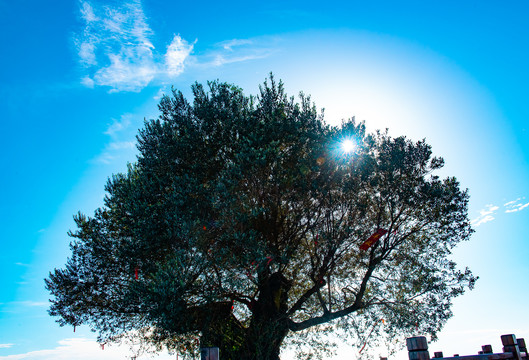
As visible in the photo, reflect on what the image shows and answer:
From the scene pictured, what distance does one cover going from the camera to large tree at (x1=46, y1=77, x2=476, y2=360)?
17234 millimetres

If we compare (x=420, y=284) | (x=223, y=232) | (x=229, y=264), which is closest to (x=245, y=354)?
(x=229, y=264)

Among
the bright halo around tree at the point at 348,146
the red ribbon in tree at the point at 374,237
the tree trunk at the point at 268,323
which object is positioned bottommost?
the tree trunk at the point at 268,323

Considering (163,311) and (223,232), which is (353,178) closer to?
(223,232)

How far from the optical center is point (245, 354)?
18484mm

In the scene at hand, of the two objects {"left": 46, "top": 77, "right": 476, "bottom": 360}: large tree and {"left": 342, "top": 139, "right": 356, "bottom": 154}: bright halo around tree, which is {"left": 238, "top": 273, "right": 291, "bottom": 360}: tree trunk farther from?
{"left": 342, "top": 139, "right": 356, "bottom": 154}: bright halo around tree

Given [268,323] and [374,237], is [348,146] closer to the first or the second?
[374,237]

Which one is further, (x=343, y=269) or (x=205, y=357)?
(x=343, y=269)

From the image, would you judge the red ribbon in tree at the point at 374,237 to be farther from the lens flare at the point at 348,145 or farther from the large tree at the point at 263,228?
the lens flare at the point at 348,145

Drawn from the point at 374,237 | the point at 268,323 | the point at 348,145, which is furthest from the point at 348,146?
the point at 268,323

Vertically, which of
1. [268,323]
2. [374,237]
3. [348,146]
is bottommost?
[268,323]

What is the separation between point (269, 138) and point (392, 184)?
8.24 m

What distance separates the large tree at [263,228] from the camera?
56.5 feet

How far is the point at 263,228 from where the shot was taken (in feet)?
62.6

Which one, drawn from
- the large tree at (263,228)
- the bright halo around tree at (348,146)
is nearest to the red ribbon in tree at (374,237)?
the large tree at (263,228)
